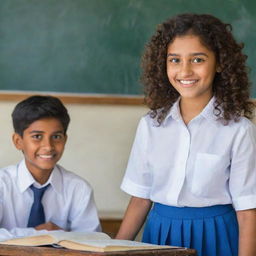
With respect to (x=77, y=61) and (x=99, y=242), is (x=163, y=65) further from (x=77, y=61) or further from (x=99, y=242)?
(x=77, y=61)

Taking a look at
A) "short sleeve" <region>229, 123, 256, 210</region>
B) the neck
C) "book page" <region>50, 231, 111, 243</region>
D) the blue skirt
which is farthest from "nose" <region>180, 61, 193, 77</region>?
"book page" <region>50, 231, 111, 243</region>

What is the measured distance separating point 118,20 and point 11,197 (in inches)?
47.2

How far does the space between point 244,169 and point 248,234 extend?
19cm

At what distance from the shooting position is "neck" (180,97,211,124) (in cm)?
226

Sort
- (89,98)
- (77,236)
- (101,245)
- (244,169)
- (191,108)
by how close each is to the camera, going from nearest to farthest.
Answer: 1. (101,245)
2. (77,236)
3. (244,169)
4. (191,108)
5. (89,98)

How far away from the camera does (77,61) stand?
346 cm

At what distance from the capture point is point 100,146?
3.53 m

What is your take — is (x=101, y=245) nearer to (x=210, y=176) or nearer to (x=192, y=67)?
(x=210, y=176)

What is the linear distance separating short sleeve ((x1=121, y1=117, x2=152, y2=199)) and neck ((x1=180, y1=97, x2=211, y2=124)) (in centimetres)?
13

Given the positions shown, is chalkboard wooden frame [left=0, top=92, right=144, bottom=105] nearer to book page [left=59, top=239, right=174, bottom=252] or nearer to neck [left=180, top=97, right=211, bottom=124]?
neck [left=180, top=97, right=211, bottom=124]

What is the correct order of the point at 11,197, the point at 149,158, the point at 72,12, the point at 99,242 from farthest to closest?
the point at 72,12, the point at 11,197, the point at 149,158, the point at 99,242

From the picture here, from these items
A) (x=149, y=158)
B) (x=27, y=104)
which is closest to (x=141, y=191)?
(x=149, y=158)

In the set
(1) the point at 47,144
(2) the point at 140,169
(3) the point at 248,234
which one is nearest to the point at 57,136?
(1) the point at 47,144

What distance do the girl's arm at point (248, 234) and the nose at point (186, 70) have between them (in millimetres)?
443
